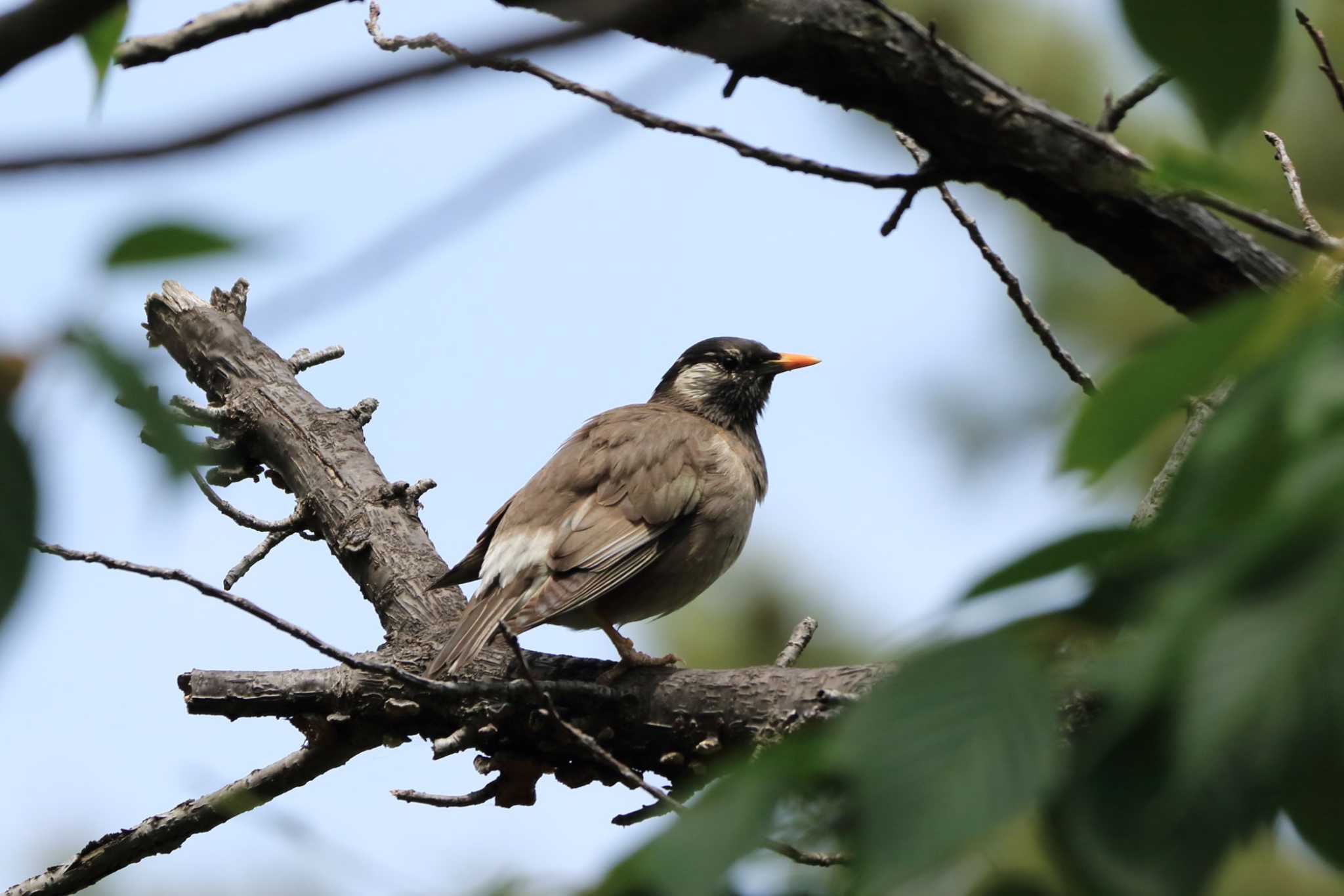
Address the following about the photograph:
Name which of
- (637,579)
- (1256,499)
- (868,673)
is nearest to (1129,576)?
(1256,499)

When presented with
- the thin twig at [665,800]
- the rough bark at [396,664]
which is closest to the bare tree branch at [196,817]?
the rough bark at [396,664]

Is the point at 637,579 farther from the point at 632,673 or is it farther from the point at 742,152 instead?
the point at 742,152

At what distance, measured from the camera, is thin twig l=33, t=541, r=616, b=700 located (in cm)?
289

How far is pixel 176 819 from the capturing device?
151 inches

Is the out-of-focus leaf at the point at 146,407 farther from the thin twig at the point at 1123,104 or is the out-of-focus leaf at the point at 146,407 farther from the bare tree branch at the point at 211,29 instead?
the thin twig at the point at 1123,104

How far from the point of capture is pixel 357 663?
319cm

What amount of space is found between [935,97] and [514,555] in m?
3.15

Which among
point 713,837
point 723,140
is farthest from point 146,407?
point 723,140

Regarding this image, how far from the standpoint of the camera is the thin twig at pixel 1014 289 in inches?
139

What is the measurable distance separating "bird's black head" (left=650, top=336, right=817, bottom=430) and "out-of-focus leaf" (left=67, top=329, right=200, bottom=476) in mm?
5925

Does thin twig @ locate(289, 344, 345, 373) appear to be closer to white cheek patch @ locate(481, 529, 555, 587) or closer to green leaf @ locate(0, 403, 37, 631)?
white cheek patch @ locate(481, 529, 555, 587)

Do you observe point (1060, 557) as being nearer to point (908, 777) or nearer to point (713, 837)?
point (908, 777)

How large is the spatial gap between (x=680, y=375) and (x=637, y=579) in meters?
2.36

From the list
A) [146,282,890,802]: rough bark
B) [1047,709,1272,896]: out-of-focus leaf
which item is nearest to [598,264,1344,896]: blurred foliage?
[1047,709,1272,896]: out-of-focus leaf
